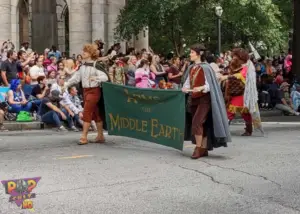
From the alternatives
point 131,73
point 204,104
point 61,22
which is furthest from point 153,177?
point 61,22

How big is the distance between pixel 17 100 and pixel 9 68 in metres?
1.77

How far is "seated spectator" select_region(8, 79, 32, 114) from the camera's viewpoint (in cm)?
1569

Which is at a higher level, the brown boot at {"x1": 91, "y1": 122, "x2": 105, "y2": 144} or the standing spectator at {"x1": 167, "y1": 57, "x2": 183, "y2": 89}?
the standing spectator at {"x1": 167, "y1": 57, "x2": 183, "y2": 89}

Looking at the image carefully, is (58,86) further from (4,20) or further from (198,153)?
(4,20)

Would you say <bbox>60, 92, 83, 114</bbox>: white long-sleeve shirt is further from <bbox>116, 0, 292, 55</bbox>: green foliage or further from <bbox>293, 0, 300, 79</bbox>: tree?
<bbox>293, 0, 300, 79</bbox>: tree

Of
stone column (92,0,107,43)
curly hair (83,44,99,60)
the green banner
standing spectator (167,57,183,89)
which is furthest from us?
stone column (92,0,107,43)

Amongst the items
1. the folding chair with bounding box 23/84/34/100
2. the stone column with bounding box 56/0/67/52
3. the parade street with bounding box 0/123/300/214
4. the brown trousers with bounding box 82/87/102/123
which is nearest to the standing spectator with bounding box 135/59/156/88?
the folding chair with bounding box 23/84/34/100

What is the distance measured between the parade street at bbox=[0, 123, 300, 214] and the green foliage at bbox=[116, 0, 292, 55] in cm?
1071

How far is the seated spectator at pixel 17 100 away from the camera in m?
15.7

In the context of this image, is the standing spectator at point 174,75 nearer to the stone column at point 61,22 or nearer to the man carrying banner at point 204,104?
the man carrying banner at point 204,104

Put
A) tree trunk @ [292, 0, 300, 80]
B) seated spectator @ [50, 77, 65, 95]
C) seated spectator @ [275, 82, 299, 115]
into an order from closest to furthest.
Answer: seated spectator @ [50, 77, 65, 95] → seated spectator @ [275, 82, 299, 115] → tree trunk @ [292, 0, 300, 80]

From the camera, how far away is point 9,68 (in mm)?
17188

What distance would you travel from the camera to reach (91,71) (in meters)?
10.9

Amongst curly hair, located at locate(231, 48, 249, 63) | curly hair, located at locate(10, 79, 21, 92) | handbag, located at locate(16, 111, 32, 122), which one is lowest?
handbag, located at locate(16, 111, 32, 122)
